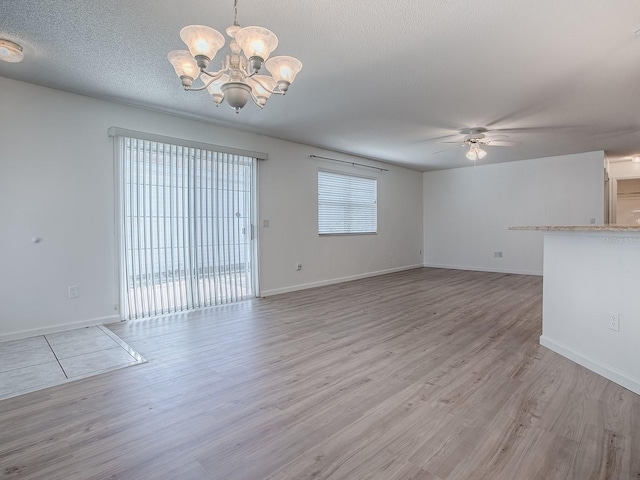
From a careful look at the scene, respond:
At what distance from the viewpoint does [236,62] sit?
77.7 inches

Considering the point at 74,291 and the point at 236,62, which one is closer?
the point at 236,62

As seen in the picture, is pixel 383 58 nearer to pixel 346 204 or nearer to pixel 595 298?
pixel 595 298

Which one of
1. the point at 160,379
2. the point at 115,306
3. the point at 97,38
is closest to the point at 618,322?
the point at 160,379

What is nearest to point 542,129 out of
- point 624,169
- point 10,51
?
point 624,169

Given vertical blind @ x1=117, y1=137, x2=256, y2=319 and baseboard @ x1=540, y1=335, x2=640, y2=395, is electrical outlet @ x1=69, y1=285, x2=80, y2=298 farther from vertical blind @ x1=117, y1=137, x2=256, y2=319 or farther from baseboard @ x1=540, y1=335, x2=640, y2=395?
baseboard @ x1=540, y1=335, x2=640, y2=395

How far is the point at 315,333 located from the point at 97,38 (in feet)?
10.3

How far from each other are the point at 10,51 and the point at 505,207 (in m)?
8.39

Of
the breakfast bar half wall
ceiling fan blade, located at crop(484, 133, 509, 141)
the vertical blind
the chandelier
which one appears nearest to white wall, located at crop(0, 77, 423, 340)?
the vertical blind

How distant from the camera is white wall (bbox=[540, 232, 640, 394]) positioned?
221cm

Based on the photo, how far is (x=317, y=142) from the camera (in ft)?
18.7

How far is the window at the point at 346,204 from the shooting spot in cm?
631

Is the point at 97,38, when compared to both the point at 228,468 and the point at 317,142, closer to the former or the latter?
the point at 228,468

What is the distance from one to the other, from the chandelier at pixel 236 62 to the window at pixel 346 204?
13.0ft

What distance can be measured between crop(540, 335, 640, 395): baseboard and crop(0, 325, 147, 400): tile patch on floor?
3.54m
